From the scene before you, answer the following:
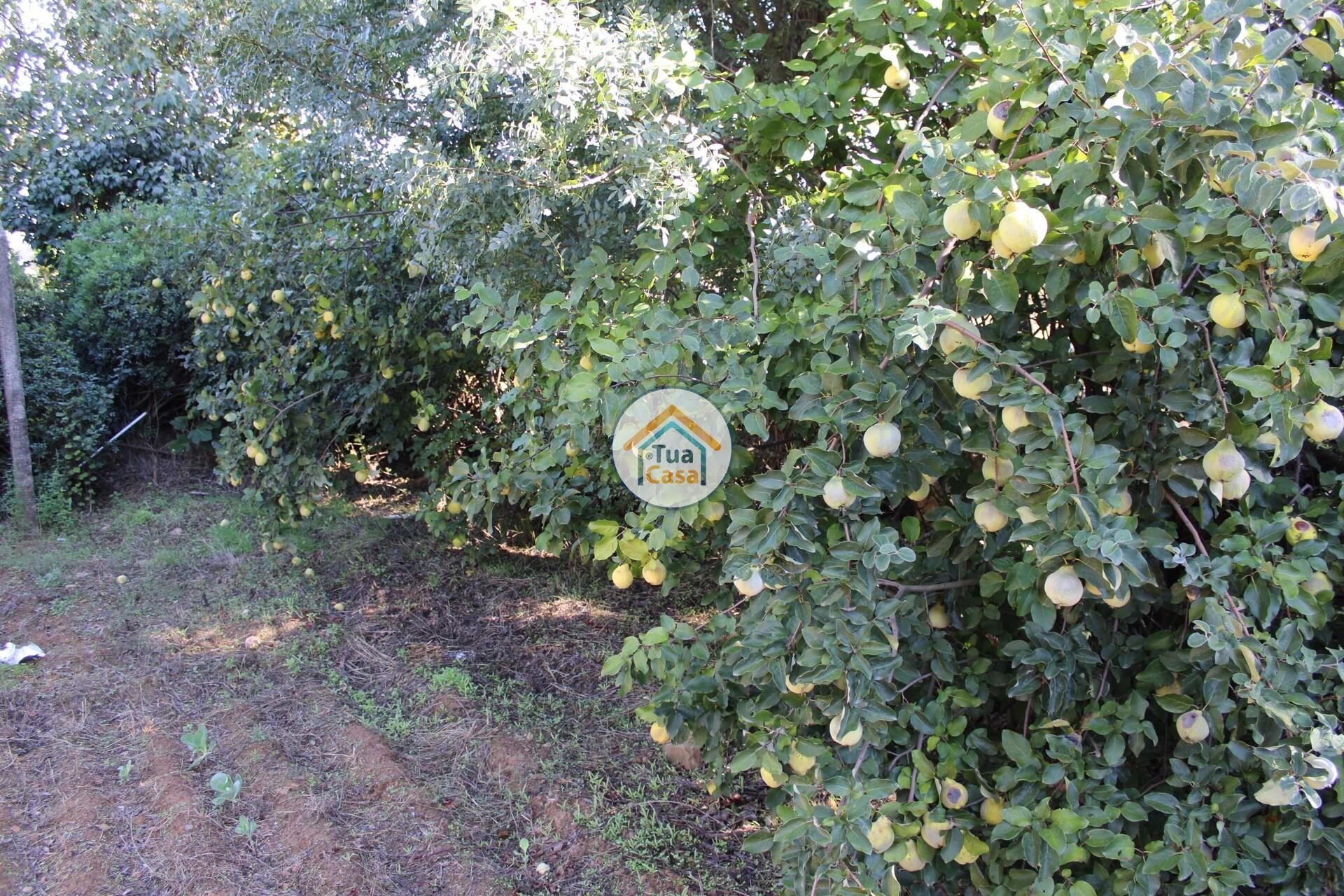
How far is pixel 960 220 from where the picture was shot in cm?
147

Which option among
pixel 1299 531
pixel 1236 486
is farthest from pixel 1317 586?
pixel 1236 486

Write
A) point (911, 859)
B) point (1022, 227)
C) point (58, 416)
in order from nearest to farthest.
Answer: point (1022, 227)
point (911, 859)
point (58, 416)

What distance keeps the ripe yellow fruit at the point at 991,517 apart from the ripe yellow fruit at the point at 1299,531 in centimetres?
45

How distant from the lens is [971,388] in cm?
147

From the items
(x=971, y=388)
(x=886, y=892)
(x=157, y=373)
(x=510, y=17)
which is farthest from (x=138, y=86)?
(x=886, y=892)

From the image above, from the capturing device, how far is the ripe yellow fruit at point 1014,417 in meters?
1.45

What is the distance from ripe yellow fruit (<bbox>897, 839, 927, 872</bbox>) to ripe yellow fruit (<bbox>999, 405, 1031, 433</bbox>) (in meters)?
0.79

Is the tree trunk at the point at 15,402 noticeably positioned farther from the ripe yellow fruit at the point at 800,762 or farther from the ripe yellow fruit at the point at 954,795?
the ripe yellow fruit at the point at 954,795

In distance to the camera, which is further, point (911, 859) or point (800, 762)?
point (800, 762)

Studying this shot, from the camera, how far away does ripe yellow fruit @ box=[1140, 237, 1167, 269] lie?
1.43 meters

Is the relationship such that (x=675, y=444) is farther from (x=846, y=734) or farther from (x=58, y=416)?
(x=58, y=416)

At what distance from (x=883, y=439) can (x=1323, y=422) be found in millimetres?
646

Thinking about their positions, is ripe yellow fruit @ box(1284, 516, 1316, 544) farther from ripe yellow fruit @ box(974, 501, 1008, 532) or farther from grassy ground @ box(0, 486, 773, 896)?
grassy ground @ box(0, 486, 773, 896)

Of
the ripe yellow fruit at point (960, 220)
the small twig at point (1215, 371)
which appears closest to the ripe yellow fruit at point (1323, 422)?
the small twig at point (1215, 371)
